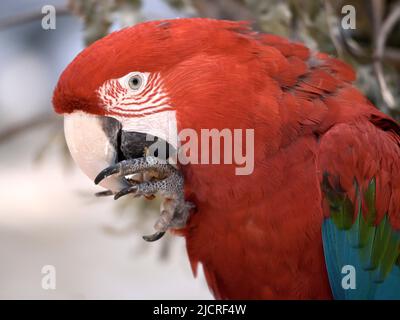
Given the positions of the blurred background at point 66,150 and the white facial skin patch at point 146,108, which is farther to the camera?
the blurred background at point 66,150

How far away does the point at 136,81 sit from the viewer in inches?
50.4

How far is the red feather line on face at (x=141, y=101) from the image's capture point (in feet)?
4.15

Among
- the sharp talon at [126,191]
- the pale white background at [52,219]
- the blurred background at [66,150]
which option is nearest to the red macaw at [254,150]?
the sharp talon at [126,191]

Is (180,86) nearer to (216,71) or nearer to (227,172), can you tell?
(216,71)

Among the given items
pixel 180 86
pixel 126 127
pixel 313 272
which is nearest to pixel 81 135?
pixel 126 127

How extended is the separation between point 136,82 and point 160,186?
0.76 feet

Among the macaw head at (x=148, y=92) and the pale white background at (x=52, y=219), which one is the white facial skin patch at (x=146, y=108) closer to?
the macaw head at (x=148, y=92)

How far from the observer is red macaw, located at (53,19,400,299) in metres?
1.26

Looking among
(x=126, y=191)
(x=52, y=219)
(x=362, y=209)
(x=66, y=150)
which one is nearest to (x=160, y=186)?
(x=126, y=191)

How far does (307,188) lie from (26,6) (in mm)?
1937

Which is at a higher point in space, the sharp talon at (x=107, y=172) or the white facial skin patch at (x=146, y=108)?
the white facial skin patch at (x=146, y=108)

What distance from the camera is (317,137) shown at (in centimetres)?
133

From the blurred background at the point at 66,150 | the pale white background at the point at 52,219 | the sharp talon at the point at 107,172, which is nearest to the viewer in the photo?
the sharp talon at the point at 107,172

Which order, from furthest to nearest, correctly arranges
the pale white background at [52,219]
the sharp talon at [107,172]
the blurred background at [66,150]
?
the pale white background at [52,219], the blurred background at [66,150], the sharp talon at [107,172]
